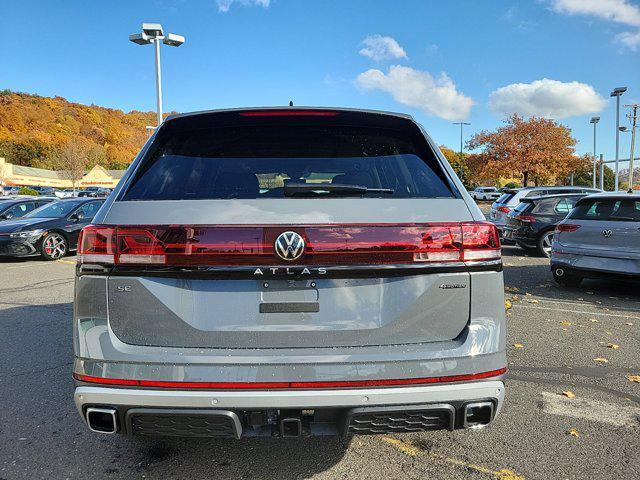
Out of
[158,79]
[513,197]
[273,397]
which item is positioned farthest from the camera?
[158,79]

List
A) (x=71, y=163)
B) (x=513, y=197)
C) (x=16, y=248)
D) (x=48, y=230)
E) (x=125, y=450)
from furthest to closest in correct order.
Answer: (x=71, y=163) → (x=513, y=197) → (x=48, y=230) → (x=16, y=248) → (x=125, y=450)

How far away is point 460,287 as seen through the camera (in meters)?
2.17

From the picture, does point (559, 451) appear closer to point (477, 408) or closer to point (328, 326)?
point (477, 408)

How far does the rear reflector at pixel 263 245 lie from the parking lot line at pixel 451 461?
1.28 m

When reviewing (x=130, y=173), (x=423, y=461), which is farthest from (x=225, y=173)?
(x=423, y=461)

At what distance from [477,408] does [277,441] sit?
1.36 meters

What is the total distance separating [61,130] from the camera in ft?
413

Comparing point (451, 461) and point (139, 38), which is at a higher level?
point (139, 38)

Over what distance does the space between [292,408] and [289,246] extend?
2.18 ft

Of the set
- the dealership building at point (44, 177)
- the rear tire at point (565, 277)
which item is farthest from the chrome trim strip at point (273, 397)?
the dealership building at point (44, 177)

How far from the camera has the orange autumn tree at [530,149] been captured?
43875 mm

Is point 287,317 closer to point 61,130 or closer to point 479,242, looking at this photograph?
point 479,242

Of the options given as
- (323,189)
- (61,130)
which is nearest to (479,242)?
(323,189)

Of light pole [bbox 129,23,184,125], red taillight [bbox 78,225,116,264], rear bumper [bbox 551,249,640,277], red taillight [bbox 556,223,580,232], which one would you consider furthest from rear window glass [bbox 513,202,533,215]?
light pole [bbox 129,23,184,125]
